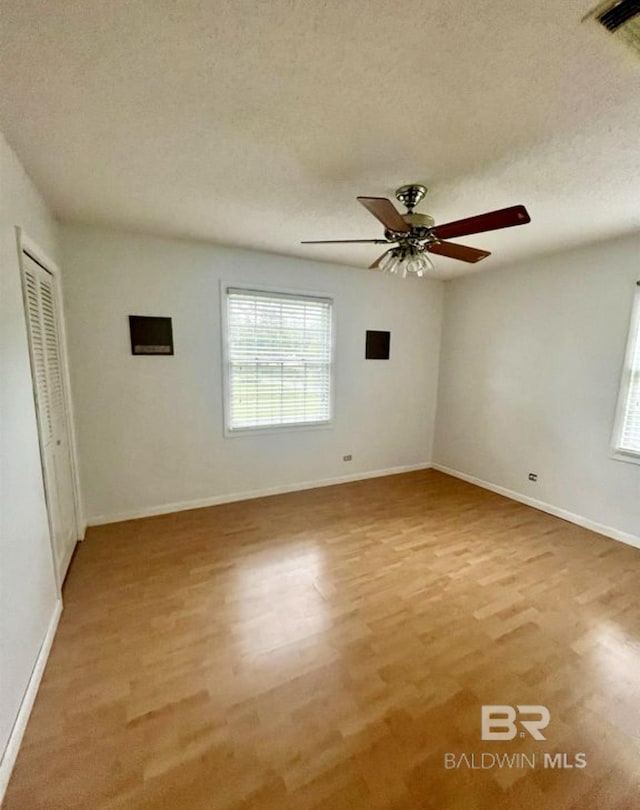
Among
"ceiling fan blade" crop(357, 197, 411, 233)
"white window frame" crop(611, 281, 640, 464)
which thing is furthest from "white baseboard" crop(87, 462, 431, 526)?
"ceiling fan blade" crop(357, 197, 411, 233)

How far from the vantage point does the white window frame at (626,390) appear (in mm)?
2787

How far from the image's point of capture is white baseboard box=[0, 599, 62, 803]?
47.8 inches

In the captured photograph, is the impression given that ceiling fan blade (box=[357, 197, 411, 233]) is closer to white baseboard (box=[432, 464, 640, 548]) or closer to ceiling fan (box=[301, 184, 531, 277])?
ceiling fan (box=[301, 184, 531, 277])

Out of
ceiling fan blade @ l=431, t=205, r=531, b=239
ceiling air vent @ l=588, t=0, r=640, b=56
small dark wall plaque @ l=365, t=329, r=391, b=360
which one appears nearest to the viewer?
ceiling air vent @ l=588, t=0, r=640, b=56

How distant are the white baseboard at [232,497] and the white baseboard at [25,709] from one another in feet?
4.03

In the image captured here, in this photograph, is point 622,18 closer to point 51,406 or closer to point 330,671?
point 330,671

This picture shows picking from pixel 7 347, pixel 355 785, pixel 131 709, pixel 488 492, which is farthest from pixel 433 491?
pixel 7 347

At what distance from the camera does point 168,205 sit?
2.34m

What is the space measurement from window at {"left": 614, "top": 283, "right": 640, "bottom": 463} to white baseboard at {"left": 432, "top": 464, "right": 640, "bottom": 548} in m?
0.66

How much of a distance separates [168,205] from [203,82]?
1.25m

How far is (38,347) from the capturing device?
80.2 inches

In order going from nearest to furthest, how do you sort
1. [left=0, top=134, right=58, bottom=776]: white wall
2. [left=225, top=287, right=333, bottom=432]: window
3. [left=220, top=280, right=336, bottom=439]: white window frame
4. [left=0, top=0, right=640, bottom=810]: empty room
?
[left=0, top=0, right=640, bottom=810]: empty room → [left=0, top=134, right=58, bottom=776]: white wall → [left=220, top=280, right=336, bottom=439]: white window frame → [left=225, top=287, right=333, bottom=432]: window

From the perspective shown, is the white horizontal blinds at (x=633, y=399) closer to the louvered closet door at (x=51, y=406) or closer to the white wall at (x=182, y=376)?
the white wall at (x=182, y=376)

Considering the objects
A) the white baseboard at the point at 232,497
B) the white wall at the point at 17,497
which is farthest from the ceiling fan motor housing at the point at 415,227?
the white baseboard at the point at 232,497
